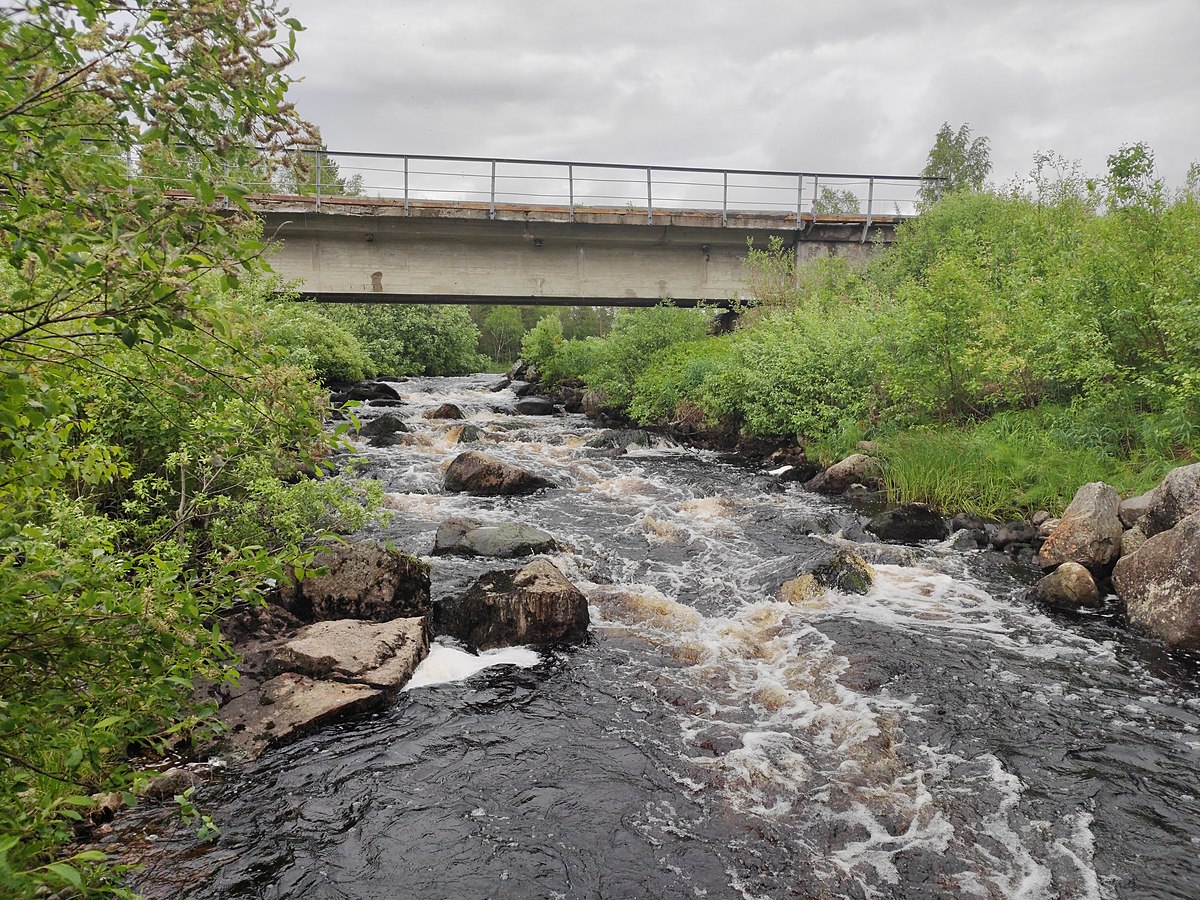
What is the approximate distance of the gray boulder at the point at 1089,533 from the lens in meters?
10.1

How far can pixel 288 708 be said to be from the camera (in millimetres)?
6738

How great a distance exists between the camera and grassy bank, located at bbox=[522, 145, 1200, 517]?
1146 centimetres

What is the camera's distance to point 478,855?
5289 millimetres

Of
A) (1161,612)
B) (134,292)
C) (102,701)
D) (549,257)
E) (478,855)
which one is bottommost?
(478,855)

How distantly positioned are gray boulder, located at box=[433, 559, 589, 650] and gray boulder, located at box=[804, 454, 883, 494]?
8.32m

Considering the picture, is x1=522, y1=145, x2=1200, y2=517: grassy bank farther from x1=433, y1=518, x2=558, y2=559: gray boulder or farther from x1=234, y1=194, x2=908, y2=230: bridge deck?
x1=433, y1=518, x2=558, y2=559: gray boulder

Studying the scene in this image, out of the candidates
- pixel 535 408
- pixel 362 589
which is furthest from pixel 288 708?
pixel 535 408

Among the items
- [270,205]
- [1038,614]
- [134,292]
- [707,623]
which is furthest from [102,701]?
[270,205]

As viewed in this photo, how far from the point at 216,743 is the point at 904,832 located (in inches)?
218

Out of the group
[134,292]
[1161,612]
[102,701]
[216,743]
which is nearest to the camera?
[134,292]

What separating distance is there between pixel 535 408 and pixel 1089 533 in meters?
21.7

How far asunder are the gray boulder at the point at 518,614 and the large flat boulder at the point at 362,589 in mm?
462

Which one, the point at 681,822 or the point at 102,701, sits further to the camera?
the point at 681,822

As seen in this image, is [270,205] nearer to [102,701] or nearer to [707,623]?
[707,623]
